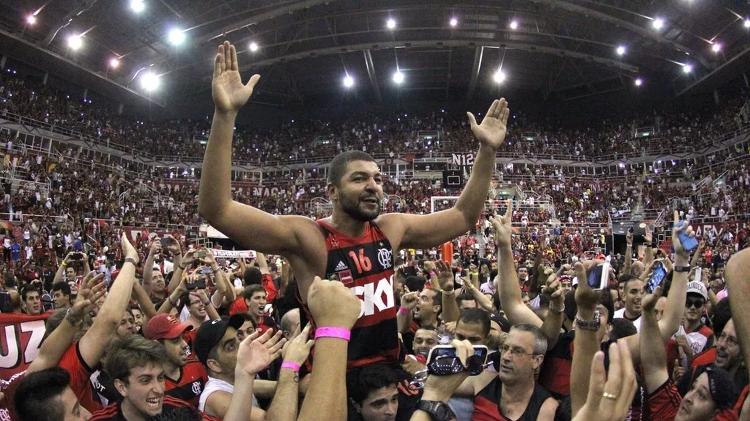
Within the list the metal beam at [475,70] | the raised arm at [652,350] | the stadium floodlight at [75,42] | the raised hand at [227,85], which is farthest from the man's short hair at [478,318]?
the stadium floodlight at [75,42]

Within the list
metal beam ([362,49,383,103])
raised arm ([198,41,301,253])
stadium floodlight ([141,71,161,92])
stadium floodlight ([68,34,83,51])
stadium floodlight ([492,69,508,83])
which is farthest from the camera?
stadium floodlight ([492,69,508,83])

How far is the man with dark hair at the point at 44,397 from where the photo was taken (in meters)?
2.68

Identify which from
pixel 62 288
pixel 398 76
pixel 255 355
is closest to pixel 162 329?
pixel 255 355

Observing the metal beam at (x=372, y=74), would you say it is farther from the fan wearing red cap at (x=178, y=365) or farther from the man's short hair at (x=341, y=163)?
the man's short hair at (x=341, y=163)

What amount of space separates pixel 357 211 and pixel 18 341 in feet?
9.19

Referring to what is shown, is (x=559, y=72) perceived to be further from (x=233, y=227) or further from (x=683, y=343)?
(x=233, y=227)

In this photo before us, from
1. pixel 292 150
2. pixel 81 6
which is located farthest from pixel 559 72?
pixel 81 6

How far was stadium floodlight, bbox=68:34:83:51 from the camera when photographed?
2716 cm

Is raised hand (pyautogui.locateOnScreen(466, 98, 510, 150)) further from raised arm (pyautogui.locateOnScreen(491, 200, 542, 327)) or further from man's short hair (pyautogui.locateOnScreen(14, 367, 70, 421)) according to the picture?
man's short hair (pyautogui.locateOnScreen(14, 367, 70, 421))

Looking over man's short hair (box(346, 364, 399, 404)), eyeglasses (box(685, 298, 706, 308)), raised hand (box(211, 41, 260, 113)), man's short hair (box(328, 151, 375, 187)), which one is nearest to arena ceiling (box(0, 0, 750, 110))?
eyeglasses (box(685, 298, 706, 308))

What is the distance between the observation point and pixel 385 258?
117 inches

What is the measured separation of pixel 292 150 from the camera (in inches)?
1507

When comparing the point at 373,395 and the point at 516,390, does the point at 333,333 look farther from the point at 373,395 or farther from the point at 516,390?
the point at 516,390

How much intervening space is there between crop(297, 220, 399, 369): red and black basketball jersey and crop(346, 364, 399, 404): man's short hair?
3.1 inches
